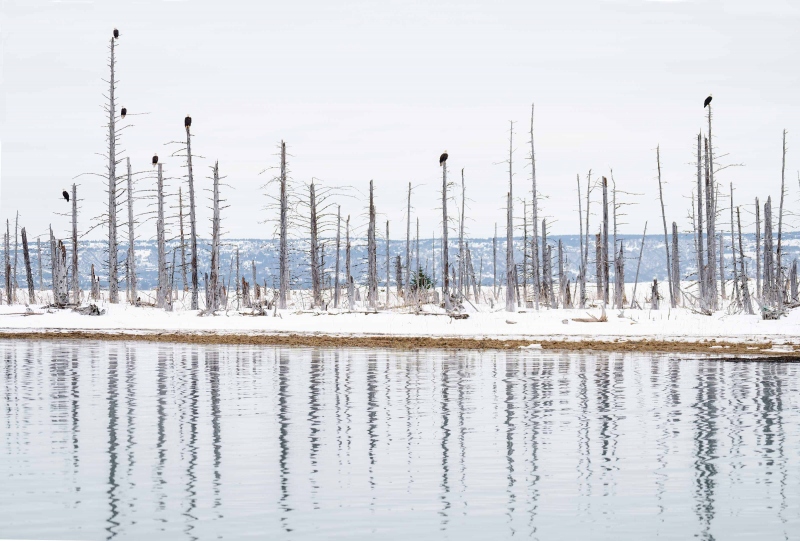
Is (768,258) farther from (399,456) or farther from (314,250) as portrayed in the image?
(399,456)

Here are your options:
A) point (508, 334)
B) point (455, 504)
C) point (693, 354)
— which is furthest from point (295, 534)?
point (508, 334)

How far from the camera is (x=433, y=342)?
119ft

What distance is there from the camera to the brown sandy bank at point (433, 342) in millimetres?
32500

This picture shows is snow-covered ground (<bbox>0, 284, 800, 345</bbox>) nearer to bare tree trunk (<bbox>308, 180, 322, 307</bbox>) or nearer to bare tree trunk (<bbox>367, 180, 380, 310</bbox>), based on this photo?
bare tree trunk (<bbox>308, 180, 322, 307</bbox>)

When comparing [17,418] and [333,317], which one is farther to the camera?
[333,317]

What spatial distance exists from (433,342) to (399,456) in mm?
23650

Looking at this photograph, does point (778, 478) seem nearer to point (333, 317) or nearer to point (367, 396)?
point (367, 396)

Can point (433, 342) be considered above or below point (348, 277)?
below

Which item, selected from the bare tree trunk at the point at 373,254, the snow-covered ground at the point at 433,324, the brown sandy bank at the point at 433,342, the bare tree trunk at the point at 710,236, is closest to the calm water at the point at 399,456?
the brown sandy bank at the point at 433,342

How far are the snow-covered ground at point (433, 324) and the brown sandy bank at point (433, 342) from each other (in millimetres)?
1384

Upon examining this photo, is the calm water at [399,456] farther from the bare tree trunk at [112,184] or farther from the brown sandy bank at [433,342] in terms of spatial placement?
the bare tree trunk at [112,184]

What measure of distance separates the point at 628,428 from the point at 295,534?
23.5 feet

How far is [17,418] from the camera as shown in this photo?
16016 mm

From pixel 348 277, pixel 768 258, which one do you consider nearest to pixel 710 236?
pixel 768 258
